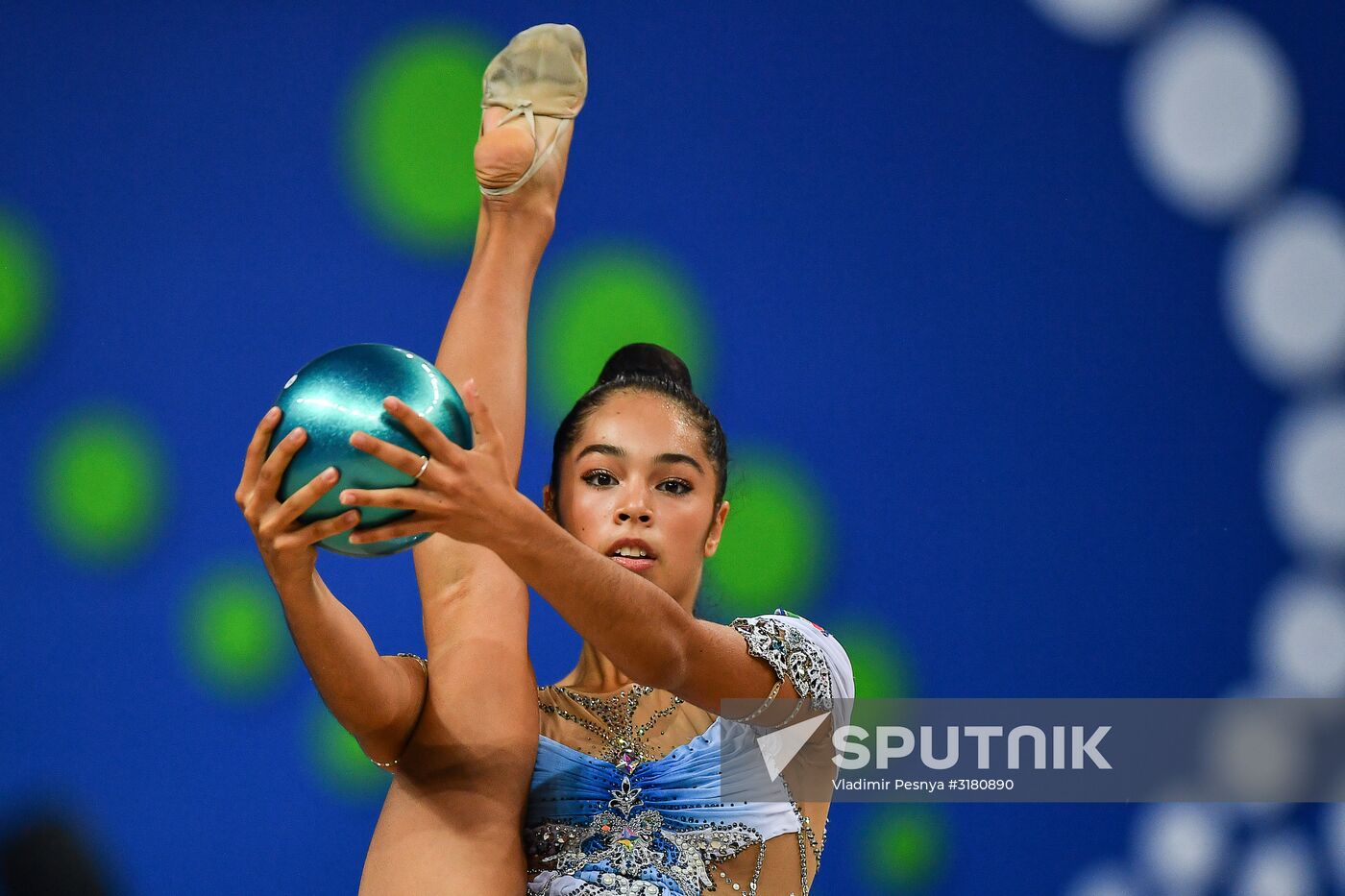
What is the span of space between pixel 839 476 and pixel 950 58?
643mm

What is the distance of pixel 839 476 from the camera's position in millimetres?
→ 1993

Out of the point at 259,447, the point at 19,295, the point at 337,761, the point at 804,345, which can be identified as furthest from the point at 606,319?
the point at 259,447

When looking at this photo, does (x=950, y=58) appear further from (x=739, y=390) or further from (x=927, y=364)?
(x=739, y=390)

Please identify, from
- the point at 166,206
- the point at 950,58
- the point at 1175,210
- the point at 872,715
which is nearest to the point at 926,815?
the point at 872,715

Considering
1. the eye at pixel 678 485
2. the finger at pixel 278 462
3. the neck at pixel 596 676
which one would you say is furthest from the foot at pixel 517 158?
the finger at pixel 278 462

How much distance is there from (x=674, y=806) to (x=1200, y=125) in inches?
51.4

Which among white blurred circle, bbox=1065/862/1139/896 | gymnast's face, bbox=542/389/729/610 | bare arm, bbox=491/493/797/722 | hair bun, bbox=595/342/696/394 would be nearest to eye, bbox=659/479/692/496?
gymnast's face, bbox=542/389/729/610

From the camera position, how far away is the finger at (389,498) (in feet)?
3.09

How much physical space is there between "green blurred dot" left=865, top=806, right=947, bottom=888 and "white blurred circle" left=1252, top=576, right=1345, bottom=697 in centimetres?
53

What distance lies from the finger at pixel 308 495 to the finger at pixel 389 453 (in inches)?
1.4

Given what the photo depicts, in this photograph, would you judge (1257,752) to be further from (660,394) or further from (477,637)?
(477,637)

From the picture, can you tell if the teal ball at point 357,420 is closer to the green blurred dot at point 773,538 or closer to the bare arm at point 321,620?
the bare arm at point 321,620

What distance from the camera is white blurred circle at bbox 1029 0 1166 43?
Answer: 6.70 ft

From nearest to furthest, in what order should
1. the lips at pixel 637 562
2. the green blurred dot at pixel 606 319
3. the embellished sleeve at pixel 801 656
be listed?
the embellished sleeve at pixel 801 656 < the lips at pixel 637 562 < the green blurred dot at pixel 606 319
